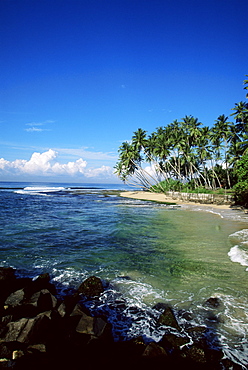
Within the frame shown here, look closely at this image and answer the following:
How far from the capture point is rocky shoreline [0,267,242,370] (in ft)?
11.5

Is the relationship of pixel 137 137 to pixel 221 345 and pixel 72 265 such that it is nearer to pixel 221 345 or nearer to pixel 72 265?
pixel 72 265

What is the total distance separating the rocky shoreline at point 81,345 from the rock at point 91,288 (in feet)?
3.77

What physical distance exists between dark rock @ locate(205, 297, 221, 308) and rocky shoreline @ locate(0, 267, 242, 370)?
1.08 meters

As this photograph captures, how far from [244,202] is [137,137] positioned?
118 ft

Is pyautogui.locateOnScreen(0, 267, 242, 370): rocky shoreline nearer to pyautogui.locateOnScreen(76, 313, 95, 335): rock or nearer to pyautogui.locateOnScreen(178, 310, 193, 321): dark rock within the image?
pyautogui.locateOnScreen(76, 313, 95, 335): rock

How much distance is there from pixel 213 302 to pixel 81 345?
3.57m

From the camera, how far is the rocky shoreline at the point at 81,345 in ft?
11.5

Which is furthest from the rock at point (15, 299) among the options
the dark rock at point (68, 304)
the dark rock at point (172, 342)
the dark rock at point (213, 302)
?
the dark rock at point (213, 302)

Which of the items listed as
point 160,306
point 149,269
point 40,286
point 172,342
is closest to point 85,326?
point 172,342

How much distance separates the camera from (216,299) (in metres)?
5.71

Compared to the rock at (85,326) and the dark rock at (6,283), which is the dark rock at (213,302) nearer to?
the rock at (85,326)

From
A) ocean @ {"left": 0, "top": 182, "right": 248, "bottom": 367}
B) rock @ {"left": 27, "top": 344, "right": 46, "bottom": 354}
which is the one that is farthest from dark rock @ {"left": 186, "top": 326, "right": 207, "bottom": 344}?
rock @ {"left": 27, "top": 344, "right": 46, "bottom": 354}

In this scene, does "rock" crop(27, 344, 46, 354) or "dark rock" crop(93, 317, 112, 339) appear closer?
"rock" crop(27, 344, 46, 354)

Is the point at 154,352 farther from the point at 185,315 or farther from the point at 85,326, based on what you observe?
the point at 185,315
